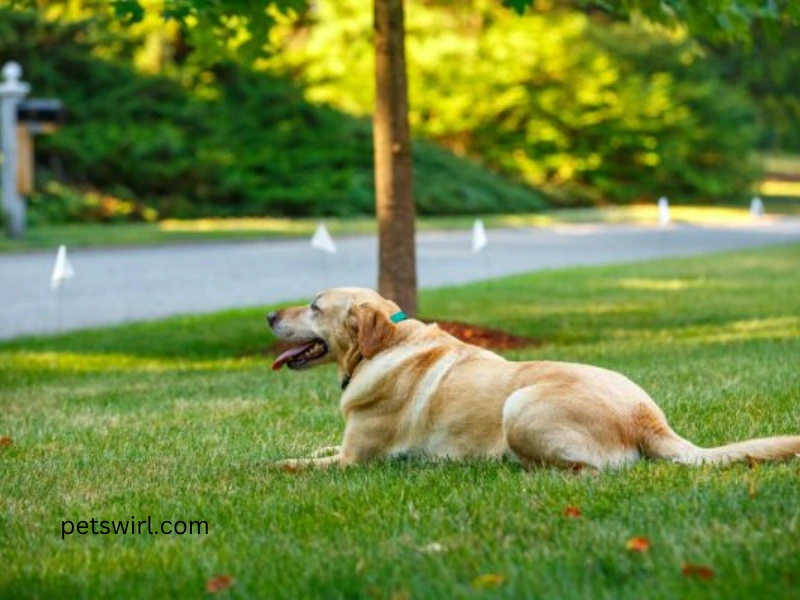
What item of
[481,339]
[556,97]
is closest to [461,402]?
[481,339]

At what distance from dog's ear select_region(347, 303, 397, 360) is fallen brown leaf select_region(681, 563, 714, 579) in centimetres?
274

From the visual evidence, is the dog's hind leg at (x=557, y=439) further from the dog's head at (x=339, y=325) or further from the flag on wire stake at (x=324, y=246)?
the flag on wire stake at (x=324, y=246)

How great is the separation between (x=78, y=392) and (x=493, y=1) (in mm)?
38072

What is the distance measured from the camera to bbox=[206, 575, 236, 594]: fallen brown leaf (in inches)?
173

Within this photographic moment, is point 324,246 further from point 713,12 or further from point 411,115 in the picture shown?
point 411,115

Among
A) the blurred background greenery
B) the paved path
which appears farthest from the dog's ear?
the blurred background greenery

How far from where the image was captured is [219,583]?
4445 mm

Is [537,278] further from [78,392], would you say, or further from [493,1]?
[493,1]

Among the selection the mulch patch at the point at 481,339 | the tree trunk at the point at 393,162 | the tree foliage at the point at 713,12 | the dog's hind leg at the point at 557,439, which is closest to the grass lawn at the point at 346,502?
the dog's hind leg at the point at 557,439

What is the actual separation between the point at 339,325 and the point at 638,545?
8.58 ft

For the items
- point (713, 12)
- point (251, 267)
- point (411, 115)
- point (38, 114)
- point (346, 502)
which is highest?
point (713, 12)

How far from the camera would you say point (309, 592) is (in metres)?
4.37

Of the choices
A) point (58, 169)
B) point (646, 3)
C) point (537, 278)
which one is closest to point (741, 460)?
point (646, 3)

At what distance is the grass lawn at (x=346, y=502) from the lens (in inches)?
174
